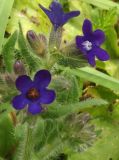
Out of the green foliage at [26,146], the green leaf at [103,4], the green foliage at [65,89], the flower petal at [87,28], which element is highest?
the flower petal at [87,28]

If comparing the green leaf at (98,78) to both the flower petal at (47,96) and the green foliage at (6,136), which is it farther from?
the flower petal at (47,96)

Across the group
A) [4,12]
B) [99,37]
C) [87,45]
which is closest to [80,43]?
[87,45]

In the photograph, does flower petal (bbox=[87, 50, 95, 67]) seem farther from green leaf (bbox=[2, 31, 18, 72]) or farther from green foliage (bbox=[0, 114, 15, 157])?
green foliage (bbox=[0, 114, 15, 157])

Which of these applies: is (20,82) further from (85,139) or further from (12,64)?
(85,139)

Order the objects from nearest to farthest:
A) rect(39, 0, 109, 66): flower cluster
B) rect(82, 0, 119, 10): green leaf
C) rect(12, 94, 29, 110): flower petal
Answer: rect(12, 94, 29, 110): flower petal
rect(39, 0, 109, 66): flower cluster
rect(82, 0, 119, 10): green leaf

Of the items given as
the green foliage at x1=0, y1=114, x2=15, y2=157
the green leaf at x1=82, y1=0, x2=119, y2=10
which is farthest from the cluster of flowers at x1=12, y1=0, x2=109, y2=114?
the green leaf at x1=82, y1=0, x2=119, y2=10

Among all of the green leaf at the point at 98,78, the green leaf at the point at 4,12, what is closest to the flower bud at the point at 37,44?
the green leaf at the point at 4,12
